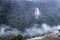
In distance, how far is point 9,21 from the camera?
13.8 m

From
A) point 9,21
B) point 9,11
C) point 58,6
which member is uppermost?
point 58,6

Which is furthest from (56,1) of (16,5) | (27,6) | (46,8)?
(16,5)

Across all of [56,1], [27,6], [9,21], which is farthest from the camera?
[56,1]

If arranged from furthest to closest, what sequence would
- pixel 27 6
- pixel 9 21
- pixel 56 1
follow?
pixel 56 1, pixel 27 6, pixel 9 21

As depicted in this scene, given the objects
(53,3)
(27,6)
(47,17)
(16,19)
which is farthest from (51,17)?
(16,19)

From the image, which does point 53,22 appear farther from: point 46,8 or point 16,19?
point 16,19

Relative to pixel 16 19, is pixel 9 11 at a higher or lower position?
higher

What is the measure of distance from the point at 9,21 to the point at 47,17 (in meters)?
4.69

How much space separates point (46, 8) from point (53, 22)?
1.96m

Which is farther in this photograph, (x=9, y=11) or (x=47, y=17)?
(x=47, y=17)

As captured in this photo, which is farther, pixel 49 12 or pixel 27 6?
pixel 49 12

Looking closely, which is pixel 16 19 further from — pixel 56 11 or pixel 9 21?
pixel 56 11

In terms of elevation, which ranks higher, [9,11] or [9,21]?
[9,11]

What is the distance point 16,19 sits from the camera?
46.4ft
